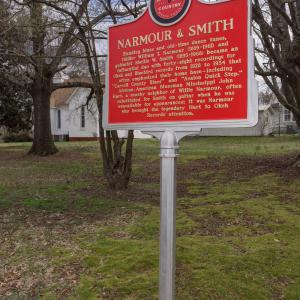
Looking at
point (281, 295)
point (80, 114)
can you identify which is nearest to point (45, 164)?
point (281, 295)

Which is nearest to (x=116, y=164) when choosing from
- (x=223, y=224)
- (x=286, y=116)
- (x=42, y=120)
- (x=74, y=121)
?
(x=223, y=224)

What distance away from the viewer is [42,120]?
2225 cm

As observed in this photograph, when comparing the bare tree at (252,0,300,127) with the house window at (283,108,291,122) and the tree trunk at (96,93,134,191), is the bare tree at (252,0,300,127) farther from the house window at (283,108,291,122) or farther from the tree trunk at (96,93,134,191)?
the house window at (283,108,291,122)

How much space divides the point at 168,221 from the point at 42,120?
1927 cm

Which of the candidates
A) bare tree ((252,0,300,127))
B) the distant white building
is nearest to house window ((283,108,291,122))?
the distant white building

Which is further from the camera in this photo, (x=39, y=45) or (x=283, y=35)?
(x=39, y=45)

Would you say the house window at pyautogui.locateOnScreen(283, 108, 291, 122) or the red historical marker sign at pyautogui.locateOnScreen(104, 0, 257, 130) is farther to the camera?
the house window at pyautogui.locateOnScreen(283, 108, 291, 122)

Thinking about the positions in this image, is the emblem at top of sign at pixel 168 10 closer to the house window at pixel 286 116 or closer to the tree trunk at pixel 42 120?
the tree trunk at pixel 42 120

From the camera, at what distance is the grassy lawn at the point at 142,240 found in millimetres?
5062

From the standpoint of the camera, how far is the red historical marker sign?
12.1 ft

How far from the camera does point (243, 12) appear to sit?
12.2ft

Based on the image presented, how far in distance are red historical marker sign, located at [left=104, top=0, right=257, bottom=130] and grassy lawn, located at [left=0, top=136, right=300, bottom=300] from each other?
1.90m

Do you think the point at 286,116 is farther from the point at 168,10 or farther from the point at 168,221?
the point at 168,221

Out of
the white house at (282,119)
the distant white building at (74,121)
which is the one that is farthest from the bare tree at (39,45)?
the white house at (282,119)
